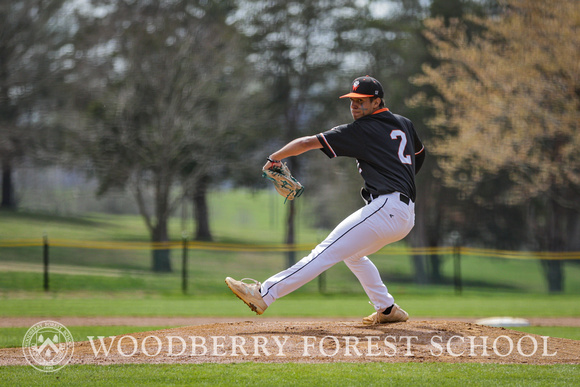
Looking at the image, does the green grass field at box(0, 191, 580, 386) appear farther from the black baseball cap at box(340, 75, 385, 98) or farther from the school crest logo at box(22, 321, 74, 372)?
the black baseball cap at box(340, 75, 385, 98)

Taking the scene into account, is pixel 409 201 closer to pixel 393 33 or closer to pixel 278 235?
pixel 393 33

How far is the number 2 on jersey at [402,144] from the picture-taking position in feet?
19.0

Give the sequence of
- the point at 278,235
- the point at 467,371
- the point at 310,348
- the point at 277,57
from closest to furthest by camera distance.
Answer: the point at 467,371 → the point at 310,348 → the point at 277,57 → the point at 278,235

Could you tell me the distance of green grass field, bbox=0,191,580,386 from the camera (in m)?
4.64

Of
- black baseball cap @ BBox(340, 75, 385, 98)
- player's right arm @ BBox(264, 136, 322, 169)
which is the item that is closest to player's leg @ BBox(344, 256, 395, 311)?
player's right arm @ BBox(264, 136, 322, 169)

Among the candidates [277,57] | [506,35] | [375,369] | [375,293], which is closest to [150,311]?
[375,293]

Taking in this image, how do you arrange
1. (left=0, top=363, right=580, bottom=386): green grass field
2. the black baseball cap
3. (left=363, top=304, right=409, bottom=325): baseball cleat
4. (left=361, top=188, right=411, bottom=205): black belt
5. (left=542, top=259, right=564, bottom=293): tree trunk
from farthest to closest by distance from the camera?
(left=542, top=259, right=564, bottom=293): tree trunk, (left=363, top=304, right=409, bottom=325): baseball cleat, the black baseball cap, (left=361, top=188, right=411, bottom=205): black belt, (left=0, top=363, right=580, bottom=386): green grass field

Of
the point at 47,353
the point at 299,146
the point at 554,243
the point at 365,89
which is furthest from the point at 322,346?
the point at 554,243

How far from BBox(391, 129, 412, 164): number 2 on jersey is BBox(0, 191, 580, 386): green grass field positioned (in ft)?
5.71

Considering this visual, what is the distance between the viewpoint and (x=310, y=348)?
533 centimetres

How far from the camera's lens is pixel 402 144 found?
19.1 ft

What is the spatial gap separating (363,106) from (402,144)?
47 cm

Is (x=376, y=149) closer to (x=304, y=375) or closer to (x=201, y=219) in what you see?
(x=304, y=375)

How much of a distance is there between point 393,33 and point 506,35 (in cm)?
785
